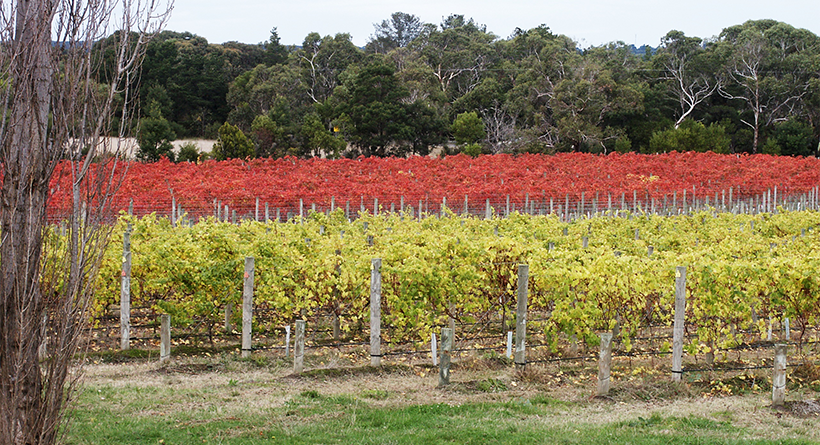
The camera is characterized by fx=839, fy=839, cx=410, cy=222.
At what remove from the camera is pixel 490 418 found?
7.48 metres

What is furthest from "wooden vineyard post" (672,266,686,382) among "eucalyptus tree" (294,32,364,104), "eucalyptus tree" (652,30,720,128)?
"eucalyptus tree" (294,32,364,104)

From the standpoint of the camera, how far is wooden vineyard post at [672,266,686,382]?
29.8 feet

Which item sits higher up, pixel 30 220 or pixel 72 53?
pixel 72 53

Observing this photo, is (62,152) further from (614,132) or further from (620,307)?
(614,132)

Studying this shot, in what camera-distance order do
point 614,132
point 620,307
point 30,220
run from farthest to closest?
point 614,132 → point 620,307 → point 30,220

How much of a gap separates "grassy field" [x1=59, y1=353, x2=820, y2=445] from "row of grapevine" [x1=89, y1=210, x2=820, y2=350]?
2.85 feet

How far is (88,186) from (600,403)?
5.23 metres

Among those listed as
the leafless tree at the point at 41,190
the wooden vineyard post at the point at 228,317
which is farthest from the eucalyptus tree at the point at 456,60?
the leafless tree at the point at 41,190

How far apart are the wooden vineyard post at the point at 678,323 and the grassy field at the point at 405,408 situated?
236 millimetres

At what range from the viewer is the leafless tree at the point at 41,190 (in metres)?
4.94

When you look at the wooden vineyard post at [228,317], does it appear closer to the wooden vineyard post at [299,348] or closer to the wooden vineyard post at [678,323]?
the wooden vineyard post at [299,348]

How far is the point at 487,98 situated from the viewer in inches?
2436

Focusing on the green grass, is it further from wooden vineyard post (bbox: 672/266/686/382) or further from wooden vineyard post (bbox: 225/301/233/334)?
wooden vineyard post (bbox: 225/301/233/334)

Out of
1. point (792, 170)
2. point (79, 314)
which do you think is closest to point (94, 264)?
point (79, 314)
